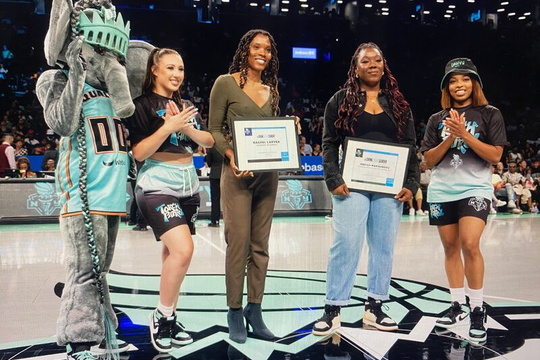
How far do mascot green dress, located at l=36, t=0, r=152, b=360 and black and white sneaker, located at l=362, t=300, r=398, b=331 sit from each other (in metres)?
1.52

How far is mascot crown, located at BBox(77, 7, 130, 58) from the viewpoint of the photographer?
2359 millimetres

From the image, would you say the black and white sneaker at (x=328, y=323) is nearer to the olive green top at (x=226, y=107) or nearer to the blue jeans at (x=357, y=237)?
the blue jeans at (x=357, y=237)

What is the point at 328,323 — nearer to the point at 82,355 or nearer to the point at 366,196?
the point at 366,196

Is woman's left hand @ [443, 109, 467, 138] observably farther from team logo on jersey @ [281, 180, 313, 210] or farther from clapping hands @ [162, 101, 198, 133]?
team logo on jersey @ [281, 180, 313, 210]

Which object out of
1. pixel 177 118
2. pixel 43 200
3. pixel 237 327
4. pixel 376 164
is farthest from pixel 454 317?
pixel 43 200

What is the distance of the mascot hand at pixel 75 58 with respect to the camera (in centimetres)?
Result: 229

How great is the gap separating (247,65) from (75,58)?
3.29ft

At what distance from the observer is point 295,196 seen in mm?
9625

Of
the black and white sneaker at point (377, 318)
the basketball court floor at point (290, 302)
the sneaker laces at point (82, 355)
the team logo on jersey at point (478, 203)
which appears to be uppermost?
the team logo on jersey at point (478, 203)

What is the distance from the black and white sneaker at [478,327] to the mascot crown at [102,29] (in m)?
2.44

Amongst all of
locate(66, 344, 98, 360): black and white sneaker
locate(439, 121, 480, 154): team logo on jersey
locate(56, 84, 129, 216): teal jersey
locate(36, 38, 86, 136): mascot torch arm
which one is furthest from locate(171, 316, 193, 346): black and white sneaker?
locate(439, 121, 480, 154): team logo on jersey

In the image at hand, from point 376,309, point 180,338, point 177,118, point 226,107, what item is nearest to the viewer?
point 177,118

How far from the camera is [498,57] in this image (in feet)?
62.1

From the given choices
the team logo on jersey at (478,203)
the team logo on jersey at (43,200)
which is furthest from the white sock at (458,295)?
the team logo on jersey at (43,200)
